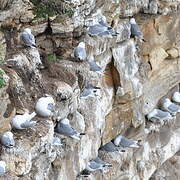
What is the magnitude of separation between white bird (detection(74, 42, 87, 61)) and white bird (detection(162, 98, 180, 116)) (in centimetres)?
487

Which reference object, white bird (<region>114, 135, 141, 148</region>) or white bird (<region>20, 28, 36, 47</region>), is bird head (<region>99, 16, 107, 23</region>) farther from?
white bird (<region>114, 135, 141, 148</region>)

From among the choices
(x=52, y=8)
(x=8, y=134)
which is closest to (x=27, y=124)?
(x=8, y=134)

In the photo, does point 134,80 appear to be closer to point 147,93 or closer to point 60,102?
point 147,93

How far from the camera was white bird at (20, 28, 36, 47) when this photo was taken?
981cm

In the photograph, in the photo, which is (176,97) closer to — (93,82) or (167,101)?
(167,101)

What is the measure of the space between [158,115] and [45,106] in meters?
6.30

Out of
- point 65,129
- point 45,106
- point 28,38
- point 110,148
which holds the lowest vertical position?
point 110,148

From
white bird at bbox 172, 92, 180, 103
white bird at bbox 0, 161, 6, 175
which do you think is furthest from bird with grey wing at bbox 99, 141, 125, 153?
white bird at bbox 0, 161, 6, 175

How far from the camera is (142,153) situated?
14.7m

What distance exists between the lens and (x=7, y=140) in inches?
323

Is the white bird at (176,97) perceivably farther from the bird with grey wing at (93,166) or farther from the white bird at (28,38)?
the white bird at (28,38)

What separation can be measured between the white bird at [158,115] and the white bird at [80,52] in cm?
428

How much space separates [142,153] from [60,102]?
5403mm

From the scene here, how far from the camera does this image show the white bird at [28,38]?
9.81 m
